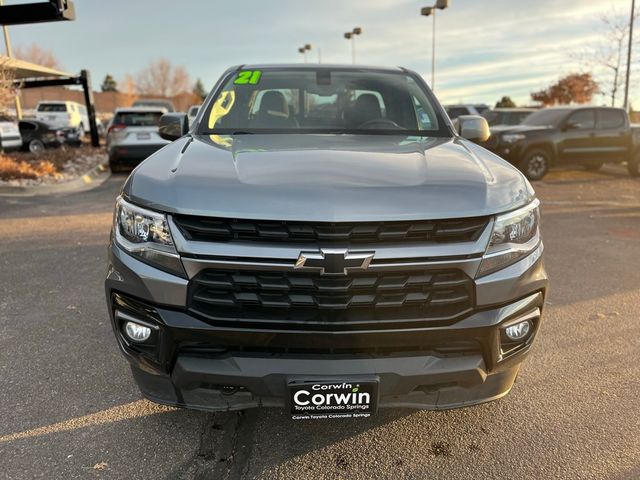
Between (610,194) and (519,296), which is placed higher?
(519,296)

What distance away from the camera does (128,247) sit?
2150mm

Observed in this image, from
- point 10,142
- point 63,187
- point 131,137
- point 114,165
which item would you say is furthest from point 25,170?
point 10,142

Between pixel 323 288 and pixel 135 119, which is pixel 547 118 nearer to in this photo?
pixel 135 119

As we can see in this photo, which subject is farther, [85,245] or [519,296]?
[85,245]

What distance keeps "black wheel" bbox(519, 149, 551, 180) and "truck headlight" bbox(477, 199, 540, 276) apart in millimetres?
10616

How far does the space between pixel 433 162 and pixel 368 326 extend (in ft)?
2.95

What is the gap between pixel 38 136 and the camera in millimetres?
17891

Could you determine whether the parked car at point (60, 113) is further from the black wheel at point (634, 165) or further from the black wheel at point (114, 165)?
the black wheel at point (634, 165)

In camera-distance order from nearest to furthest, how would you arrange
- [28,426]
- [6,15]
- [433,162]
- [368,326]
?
[368,326]
[433,162]
[28,426]
[6,15]

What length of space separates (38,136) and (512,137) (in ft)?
51.1

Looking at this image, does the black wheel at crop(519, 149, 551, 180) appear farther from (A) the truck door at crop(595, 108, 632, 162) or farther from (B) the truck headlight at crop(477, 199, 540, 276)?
(B) the truck headlight at crop(477, 199, 540, 276)

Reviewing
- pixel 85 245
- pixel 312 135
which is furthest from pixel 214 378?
pixel 85 245

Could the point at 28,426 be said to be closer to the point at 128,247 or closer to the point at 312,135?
the point at 128,247

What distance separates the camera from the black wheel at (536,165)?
12.1 metres
